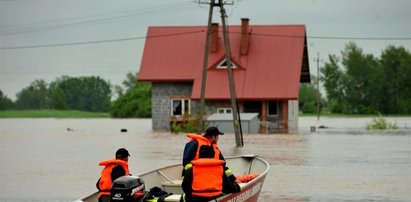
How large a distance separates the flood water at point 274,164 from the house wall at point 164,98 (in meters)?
10.3

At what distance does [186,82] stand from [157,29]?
504cm

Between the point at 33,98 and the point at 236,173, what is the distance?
158998 millimetres

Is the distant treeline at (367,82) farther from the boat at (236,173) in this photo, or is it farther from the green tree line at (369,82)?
the boat at (236,173)

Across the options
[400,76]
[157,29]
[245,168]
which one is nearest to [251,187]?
[245,168]

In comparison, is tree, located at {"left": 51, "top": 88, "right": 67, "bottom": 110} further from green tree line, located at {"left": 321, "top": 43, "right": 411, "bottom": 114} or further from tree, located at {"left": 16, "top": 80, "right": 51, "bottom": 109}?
green tree line, located at {"left": 321, "top": 43, "right": 411, "bottom": 114}

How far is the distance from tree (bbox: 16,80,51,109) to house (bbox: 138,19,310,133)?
10886cm

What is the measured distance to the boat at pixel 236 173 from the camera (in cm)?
1543

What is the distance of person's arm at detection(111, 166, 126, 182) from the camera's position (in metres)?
14.5

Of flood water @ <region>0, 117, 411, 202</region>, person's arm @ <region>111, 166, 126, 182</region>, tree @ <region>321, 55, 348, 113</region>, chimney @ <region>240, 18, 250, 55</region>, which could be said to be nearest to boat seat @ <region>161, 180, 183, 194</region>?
flood water @ <region>0, 117, 411, 202</region>

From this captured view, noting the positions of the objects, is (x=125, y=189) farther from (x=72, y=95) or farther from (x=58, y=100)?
(x=72, y=95)

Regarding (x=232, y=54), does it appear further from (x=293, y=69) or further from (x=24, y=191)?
(x=24, y=191)

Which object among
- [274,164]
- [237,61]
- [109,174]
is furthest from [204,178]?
[237,61]

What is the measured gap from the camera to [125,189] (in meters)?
13.8

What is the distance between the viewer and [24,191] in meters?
22.5
